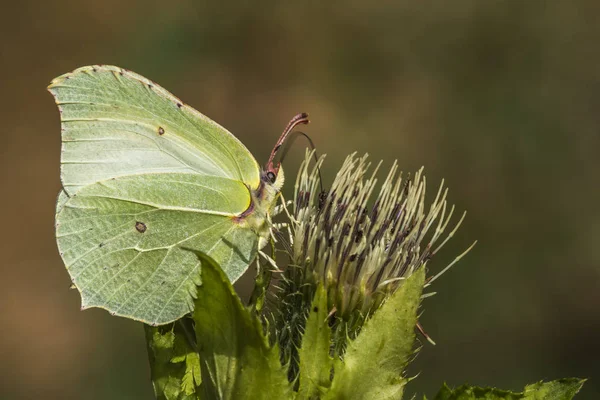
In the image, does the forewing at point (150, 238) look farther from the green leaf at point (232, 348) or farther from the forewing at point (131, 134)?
the green leaf at point (232, 348)

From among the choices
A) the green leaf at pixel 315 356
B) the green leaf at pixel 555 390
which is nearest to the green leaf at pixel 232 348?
the green leaf at pixel 315 356

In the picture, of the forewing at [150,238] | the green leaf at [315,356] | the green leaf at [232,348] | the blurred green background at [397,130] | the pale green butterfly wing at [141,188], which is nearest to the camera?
the green leaf at [232,348]

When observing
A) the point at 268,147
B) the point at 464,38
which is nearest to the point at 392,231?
the point at 268,147

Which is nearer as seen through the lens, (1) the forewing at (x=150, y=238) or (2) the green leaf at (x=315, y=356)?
(2) the green leaf at (x=315, y=356)

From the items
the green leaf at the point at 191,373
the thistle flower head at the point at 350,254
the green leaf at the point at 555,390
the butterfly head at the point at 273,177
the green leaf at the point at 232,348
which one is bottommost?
the green leaf at the point at 191,373

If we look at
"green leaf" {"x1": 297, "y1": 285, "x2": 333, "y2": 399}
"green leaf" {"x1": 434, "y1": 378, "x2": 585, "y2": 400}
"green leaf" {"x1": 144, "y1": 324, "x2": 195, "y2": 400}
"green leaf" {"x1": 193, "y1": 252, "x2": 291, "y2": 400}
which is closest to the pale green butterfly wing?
"green leaf" {"x1": 144, "y1": 324, "x2": 195, "y2": 400}

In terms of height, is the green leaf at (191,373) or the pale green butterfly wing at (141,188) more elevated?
the pale green butterfly wing at (141,188)
